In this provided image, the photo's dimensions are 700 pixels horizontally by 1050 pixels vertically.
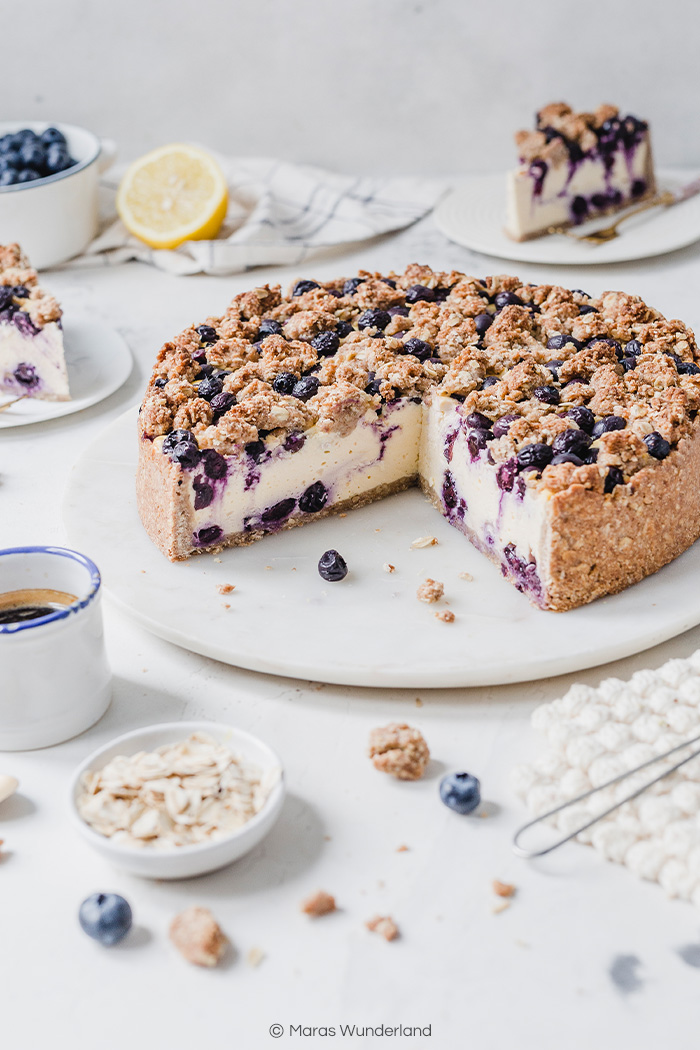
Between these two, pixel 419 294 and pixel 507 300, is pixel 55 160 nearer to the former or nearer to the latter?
pixel 419 294

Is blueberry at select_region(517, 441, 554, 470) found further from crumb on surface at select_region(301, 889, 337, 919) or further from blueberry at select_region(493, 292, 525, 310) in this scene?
crumb on surface at select_region(301, 889, 337, 919)

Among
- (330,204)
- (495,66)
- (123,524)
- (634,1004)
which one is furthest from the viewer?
(495,66)

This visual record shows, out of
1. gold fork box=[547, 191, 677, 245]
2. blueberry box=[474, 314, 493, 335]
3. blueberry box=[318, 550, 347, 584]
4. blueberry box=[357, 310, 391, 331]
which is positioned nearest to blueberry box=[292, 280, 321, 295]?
blueberry box=[357, 310, 391, 331]

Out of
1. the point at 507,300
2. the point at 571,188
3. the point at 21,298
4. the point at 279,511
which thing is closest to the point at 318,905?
the point at 279,511

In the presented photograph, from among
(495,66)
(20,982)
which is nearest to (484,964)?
(20,982)

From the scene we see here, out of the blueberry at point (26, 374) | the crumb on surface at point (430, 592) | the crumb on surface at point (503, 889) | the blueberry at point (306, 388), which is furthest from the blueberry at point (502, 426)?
the blueberry at point (26, 374)

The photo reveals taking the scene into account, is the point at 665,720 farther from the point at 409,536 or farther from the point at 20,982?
the point at 20,982
